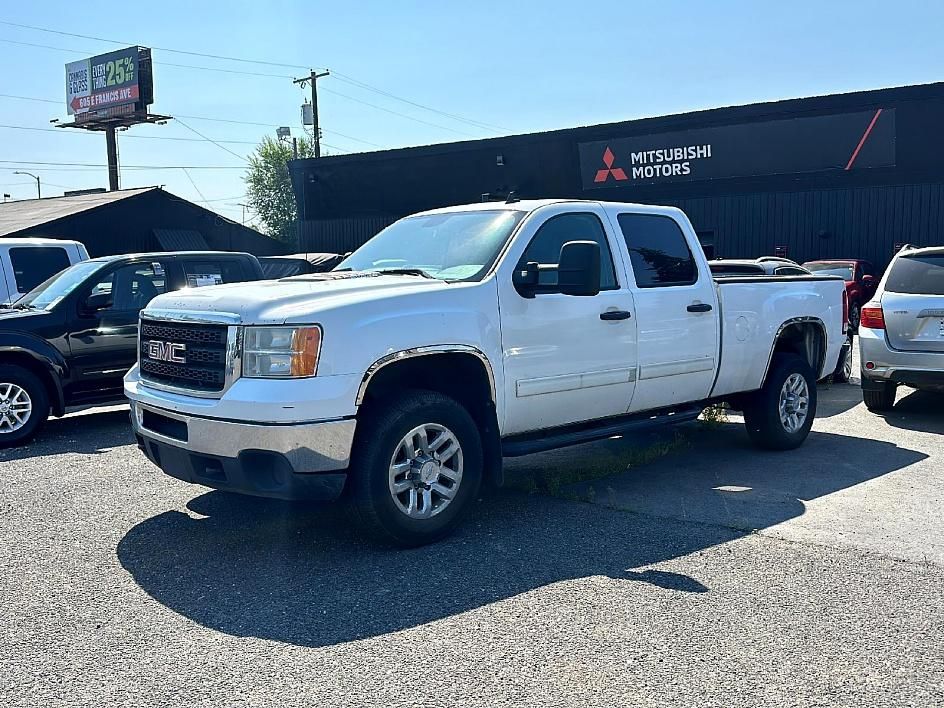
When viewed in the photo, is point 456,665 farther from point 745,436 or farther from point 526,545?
point 745,436

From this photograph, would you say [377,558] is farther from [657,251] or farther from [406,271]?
[657,251]

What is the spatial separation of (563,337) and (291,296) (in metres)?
1.81

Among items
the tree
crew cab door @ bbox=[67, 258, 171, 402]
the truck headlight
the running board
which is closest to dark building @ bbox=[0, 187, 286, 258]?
crew cab door @ bbox=[67, 258, 171, 402]

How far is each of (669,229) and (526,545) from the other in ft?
9.81

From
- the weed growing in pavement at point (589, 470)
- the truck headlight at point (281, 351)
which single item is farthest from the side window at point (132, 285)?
the truck headlight at point (281, 351)

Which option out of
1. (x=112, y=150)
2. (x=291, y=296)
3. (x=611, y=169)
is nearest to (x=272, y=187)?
(x=112, y=150)

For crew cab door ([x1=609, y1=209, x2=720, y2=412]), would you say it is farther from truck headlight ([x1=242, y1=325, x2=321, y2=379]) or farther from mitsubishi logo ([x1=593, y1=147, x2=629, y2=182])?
mitsubishi logo ([x1=593, y1=147, x2=629, y2=182])

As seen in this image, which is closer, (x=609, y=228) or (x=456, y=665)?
(x=456, y=665)

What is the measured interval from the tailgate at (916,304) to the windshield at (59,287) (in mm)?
7987

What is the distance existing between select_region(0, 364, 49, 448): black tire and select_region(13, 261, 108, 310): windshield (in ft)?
2.58

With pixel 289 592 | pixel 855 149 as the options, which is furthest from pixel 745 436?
pixel 855 149

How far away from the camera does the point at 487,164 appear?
1153 inches

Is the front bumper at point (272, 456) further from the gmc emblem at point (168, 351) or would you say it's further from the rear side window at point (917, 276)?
the rear side window at point (917, 276)

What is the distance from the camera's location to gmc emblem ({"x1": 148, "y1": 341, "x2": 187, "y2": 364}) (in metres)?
5.44
